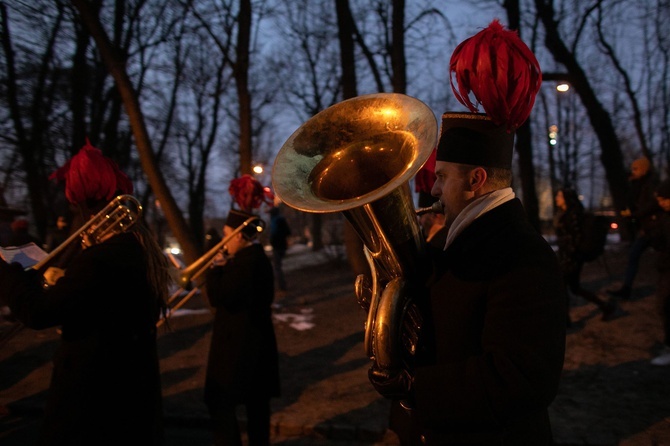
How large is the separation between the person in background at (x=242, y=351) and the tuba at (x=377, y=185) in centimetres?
183

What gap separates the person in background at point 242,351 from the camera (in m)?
3.55

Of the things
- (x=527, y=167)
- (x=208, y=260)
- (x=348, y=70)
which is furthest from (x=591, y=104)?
(x=208, y=260)

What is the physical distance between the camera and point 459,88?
6.46ft

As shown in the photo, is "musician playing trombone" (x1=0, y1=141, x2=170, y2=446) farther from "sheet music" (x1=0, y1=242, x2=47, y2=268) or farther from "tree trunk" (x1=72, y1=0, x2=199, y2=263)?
"tree trunk" (x1=72, y1=0, x2=199, y2=263)

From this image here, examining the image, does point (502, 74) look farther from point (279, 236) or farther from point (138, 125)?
point (279, 236)

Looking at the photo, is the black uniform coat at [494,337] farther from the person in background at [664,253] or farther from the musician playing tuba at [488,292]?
the person in background at [664,253]

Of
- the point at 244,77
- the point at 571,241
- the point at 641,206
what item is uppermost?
the point at 244,77

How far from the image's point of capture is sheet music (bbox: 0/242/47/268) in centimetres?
264

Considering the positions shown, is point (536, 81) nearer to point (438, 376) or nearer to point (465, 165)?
point (465, 165)

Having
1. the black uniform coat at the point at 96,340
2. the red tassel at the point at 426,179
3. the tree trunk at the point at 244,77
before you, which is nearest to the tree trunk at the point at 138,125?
the tree trunk at the point at 244,77

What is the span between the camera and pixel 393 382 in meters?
1.65

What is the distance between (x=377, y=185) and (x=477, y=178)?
1.24 ft

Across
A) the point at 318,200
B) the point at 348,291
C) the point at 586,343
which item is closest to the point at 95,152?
the point at 318,200

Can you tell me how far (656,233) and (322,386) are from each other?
12.0 feet
